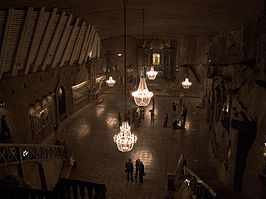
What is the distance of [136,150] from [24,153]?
5.18 m

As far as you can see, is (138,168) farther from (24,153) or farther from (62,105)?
(62,105)

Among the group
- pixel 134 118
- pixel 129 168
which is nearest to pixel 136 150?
pixel 129 168

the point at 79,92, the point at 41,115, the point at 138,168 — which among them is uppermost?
the point at 79,92

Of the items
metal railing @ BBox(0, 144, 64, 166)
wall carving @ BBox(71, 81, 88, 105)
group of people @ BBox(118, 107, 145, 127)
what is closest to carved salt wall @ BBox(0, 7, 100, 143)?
wall carving @ BBox(71, 81, 88, 105)

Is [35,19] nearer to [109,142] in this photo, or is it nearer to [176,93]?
[109,142]

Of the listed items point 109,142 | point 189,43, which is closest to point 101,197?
point 109,142

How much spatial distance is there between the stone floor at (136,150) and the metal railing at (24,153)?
1.30 m

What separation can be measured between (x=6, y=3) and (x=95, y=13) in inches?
187

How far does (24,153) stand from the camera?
26.6 feet

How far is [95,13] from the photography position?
11047 mm

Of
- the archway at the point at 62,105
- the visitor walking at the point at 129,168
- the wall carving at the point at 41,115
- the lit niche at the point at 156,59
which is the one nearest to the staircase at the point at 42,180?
the visitor walking at the point at 129,168

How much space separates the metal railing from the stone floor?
1301mm

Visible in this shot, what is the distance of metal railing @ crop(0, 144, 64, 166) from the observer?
7.40 meters

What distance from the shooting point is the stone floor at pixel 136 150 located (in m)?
8.77
